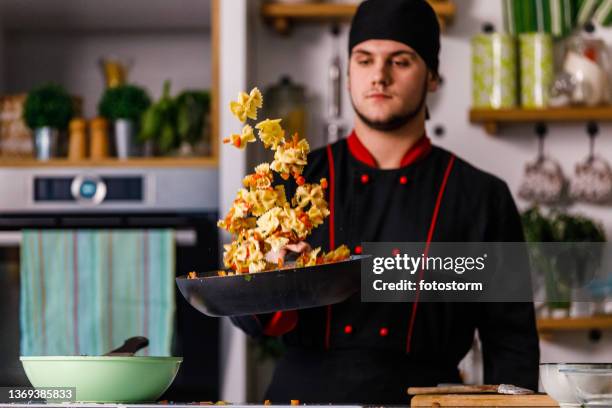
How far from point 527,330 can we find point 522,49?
3.89 feet

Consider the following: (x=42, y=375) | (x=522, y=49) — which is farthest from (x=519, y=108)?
Result: (x=42, y=375)

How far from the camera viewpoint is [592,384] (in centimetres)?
101

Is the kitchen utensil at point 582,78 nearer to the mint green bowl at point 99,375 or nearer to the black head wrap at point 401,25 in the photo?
the black head wrap at point 401,25

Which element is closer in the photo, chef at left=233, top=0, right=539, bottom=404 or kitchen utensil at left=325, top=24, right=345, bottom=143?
chef at left=233, top=0, right=539, bottom=404

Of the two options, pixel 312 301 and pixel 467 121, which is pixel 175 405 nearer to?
pixel 312 301

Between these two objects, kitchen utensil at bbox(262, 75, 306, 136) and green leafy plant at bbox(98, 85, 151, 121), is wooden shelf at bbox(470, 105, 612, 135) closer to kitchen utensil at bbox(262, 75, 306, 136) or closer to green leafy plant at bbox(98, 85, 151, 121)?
kitchen utensil at bbox(262, 75, 306, 136)

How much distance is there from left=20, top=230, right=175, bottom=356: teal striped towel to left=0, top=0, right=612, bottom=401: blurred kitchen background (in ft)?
0.12

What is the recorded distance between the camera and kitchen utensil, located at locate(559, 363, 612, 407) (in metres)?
1.01

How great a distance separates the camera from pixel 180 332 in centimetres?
226

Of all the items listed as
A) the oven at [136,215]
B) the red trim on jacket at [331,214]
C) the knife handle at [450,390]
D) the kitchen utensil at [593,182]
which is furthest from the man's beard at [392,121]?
the kitchen utensil at [593,182]

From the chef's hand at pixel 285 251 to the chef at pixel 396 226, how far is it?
0.32 meters

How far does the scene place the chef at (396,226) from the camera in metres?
1.50

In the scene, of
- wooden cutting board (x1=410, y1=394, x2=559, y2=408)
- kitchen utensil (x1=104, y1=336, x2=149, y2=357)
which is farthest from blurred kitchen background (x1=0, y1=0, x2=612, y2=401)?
wooden cutting board (x1=410, y1=394, x2=559, y2=408)

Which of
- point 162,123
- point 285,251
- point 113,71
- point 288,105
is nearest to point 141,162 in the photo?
point 162,123
